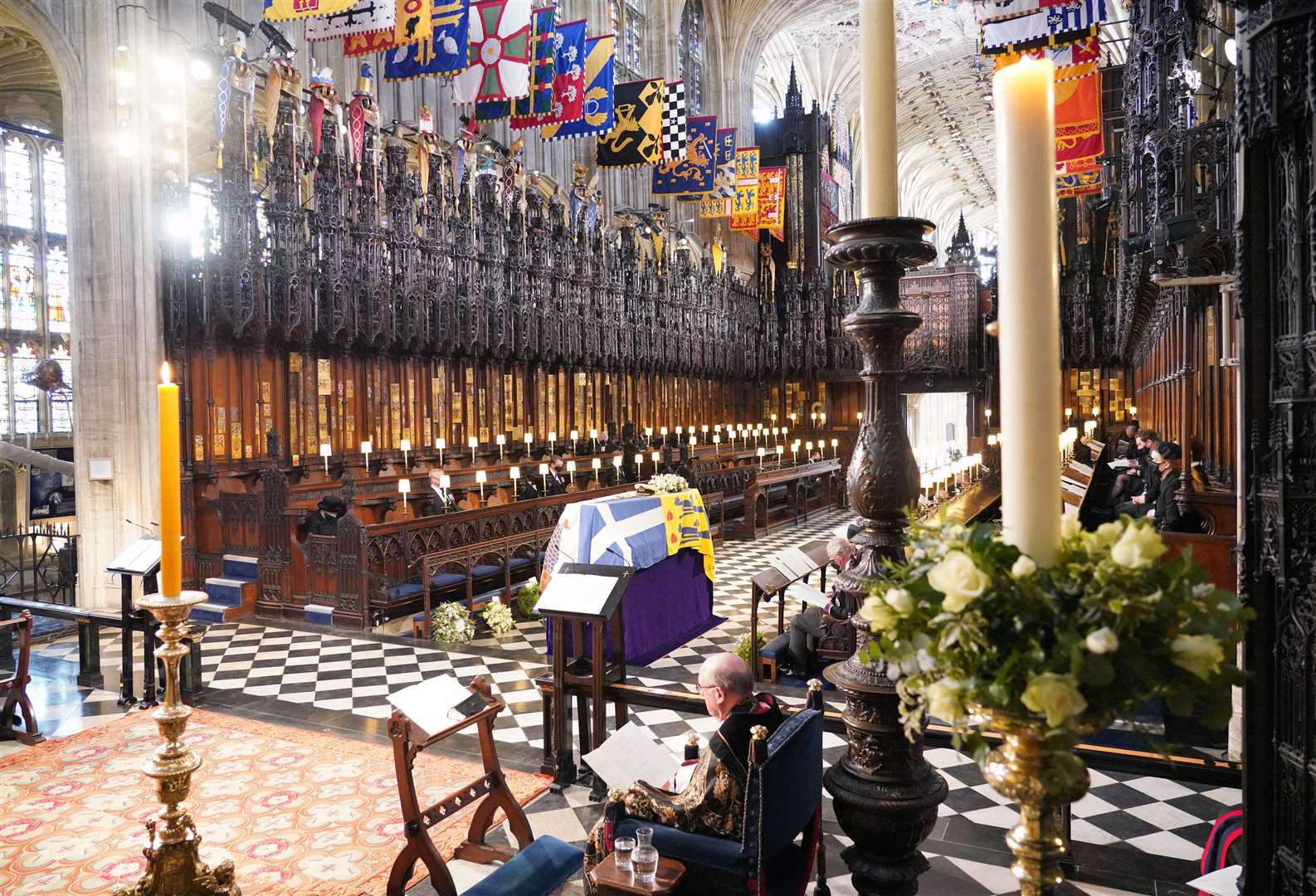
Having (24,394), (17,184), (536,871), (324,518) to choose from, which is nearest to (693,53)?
(17,184)

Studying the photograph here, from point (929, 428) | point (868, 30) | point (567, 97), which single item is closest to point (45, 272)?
point (567, 97)

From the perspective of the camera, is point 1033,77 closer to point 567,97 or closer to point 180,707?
point 180,707

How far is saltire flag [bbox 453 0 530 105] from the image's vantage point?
9.51 meters

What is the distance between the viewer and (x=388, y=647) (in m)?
6.89

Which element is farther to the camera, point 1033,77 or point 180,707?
point 180,707

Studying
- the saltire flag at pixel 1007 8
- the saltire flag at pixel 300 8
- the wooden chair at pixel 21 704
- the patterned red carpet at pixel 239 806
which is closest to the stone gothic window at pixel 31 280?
Answer: the saltire flag at pixel 300 8

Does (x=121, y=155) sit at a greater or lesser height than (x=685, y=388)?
greater

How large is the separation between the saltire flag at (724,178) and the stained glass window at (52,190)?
13.7 meters

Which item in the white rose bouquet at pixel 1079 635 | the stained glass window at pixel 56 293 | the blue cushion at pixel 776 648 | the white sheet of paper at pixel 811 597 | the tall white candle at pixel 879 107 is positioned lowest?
the blue cushion at pixel 776 648

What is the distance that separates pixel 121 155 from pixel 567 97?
5315 millimetres

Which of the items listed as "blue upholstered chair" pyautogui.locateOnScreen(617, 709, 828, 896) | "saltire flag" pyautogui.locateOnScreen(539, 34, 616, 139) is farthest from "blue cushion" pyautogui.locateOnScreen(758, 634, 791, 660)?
"saltire flag" pyautogui.locateOnScreen(539, 34, 616, 139)

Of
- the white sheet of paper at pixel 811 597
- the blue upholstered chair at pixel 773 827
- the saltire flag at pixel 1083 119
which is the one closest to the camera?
the blue upholstered chair at pixel 773 827

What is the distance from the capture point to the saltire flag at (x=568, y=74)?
10.9 metres

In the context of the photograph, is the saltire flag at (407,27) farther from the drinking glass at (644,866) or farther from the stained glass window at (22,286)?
the stained glass window at (22,286)
